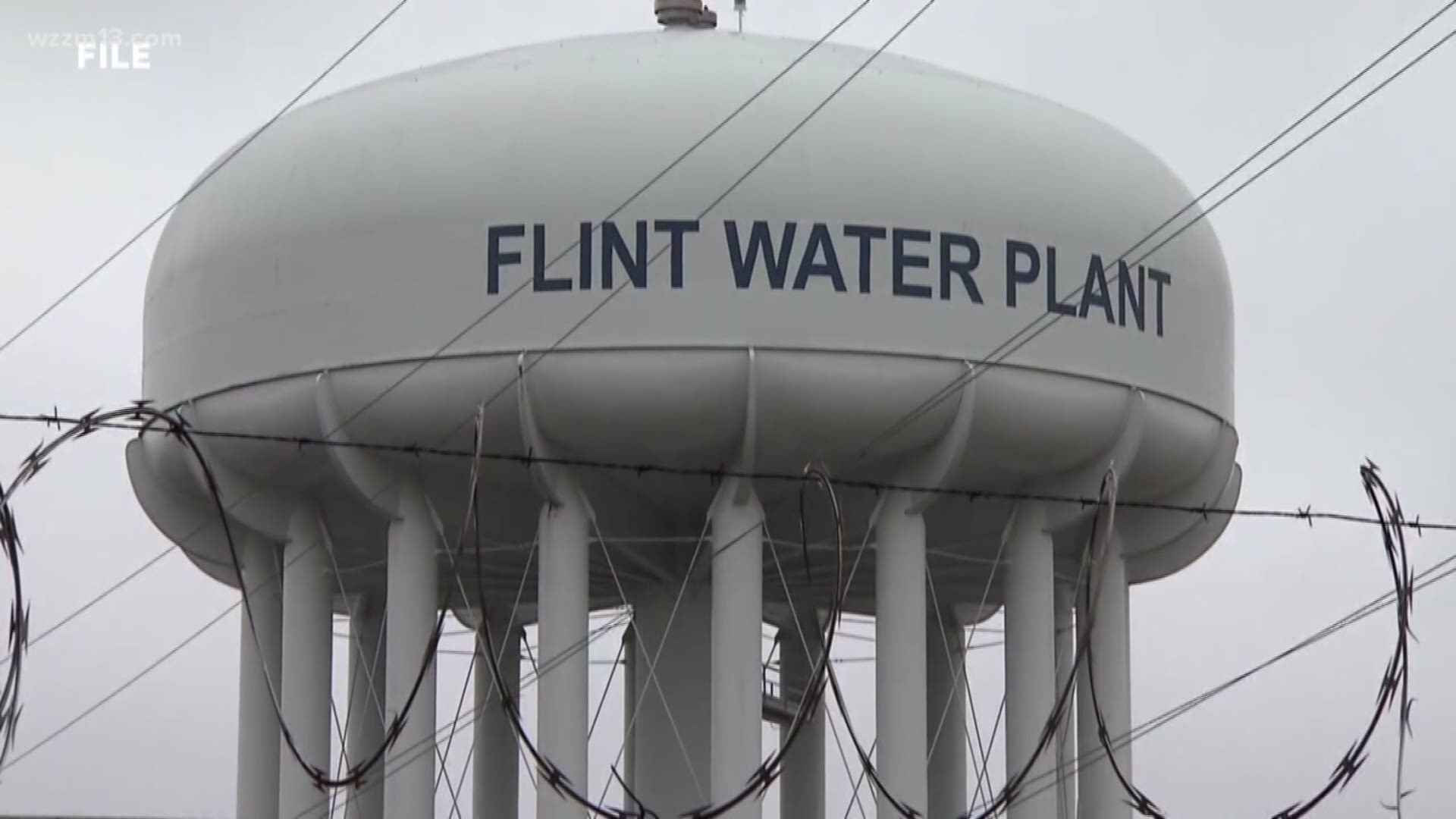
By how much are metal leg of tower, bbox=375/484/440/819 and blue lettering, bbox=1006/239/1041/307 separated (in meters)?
5.43

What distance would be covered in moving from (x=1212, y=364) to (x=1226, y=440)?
2.38ft

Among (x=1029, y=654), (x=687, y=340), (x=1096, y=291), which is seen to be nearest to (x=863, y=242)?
(x=687, y=340)

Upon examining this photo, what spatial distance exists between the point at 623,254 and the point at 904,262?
233 cm

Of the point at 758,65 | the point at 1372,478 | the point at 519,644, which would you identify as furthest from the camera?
the point at 519,644

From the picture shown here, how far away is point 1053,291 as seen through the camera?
94.7 ft

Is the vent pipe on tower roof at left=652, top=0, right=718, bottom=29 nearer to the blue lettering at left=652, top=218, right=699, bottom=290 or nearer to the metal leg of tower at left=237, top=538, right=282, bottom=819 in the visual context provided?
the blue lettering at left=652, top=218, right=699, bottom=290

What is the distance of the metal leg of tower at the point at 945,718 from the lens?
118ft

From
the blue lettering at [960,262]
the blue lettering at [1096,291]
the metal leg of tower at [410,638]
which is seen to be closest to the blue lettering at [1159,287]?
the blue lettering at [1096,291]

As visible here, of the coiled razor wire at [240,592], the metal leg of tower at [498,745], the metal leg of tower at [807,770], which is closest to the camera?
the coiled razor wire at [240,592]

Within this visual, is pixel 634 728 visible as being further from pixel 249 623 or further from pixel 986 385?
pixel 986 385

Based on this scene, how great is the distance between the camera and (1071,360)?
28.8 meters

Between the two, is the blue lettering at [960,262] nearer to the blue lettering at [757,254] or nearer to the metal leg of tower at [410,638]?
the blue lettering at [757,254]

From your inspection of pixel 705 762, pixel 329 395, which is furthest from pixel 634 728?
pixel 329 395

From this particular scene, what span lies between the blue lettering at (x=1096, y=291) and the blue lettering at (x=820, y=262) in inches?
89.6
